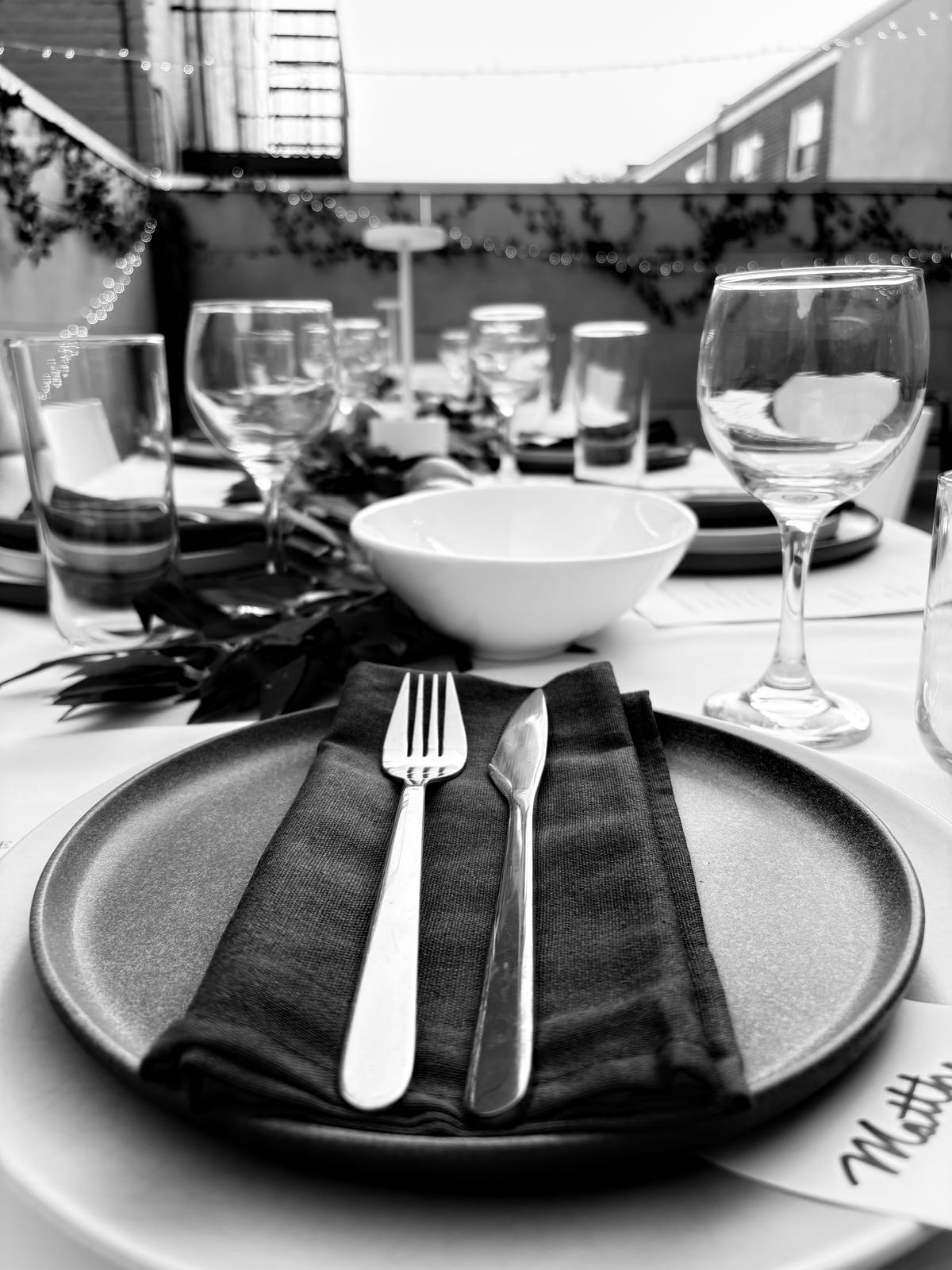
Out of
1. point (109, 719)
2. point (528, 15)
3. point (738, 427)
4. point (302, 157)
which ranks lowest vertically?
point (109, 719)

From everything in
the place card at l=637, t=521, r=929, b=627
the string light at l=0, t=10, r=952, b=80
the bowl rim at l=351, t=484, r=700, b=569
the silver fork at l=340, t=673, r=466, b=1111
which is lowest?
the place card at l=637, t=521, r=929, b=627

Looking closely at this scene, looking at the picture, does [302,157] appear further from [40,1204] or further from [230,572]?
[40,1204]

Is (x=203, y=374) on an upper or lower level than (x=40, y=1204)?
upper

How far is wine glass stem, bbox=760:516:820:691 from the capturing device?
601 millimetres

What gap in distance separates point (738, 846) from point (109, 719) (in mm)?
398

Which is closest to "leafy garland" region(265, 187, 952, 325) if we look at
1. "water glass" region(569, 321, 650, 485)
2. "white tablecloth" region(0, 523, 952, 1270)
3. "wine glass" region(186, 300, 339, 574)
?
"water glass" region(569, 321, 650, 485)

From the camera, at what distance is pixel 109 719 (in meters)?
0.61

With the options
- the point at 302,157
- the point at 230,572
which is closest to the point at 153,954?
the point at 230,572

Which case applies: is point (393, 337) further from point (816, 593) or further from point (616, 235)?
point (816, 593)

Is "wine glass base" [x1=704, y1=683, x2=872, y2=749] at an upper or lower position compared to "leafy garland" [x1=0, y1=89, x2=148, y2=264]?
lower

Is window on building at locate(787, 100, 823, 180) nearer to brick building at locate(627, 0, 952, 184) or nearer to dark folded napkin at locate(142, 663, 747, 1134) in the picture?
brick building at locate(627, 0, 952, 184)

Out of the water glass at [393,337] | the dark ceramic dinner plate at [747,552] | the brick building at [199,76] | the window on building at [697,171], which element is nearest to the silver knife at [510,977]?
the dark ceramic dinner plate at [747,552]

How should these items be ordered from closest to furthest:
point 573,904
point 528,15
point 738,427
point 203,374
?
point 573,904 < point 738,427 < point 203,374 < point 528,15

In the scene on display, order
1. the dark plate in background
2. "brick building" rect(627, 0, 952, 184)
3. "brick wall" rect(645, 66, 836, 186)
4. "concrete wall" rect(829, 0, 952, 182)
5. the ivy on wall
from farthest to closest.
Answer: "brick wall" rect(645, 66, 836, 186), "brick building" rect(627, 0, 952, 184), "concrete wall" rect(829, 0, 952, 182), the ivy on wall, the dark plate in background
